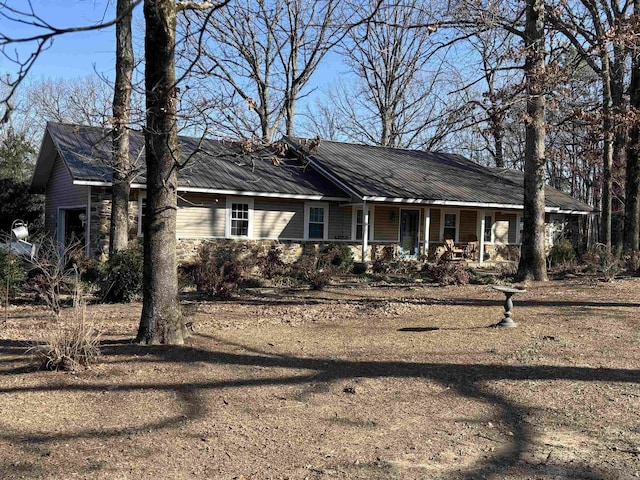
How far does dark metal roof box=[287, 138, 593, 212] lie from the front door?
4.49ft

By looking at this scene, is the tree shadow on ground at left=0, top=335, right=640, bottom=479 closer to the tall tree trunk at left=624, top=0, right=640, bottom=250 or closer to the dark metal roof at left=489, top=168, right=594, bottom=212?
the tall tree trunk at left=624, top=0, right=640, bottom=250

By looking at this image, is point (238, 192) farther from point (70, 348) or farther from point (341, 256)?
point (70, 348)

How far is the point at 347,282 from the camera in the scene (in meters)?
16.1

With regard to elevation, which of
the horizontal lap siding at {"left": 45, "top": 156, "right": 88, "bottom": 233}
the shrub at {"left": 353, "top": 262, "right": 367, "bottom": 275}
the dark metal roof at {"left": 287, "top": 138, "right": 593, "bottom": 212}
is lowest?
the shrub at {"left": 353, "top": 262, "right": 367, "bottom": 275}

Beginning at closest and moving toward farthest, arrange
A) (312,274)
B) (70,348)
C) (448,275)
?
(70,348) → (312,274) → (448,275)

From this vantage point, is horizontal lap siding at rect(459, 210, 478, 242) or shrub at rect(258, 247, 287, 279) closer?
shrub at rect(258, 247, 287, 279)

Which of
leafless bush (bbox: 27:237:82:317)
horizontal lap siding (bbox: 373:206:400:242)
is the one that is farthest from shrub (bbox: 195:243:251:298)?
horizontal lap siding (bbox: 373:206:400:242)

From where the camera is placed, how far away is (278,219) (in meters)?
19.6

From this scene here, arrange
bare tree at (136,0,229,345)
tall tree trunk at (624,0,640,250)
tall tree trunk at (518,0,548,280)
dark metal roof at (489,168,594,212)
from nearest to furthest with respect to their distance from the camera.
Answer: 1. bare tree at (136,0,229,345)
2. tall tree trunk at (518,0,548,280)
3. tall tree trunk at (624,0,640,250)
4. dark metal roof at (489,168,594,212)

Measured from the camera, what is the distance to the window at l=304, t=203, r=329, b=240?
66.6ft

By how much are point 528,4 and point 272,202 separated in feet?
32.1

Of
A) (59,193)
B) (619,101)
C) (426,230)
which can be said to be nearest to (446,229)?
(426,230)

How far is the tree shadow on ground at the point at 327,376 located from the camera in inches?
180

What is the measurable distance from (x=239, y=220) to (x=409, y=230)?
7.30m
